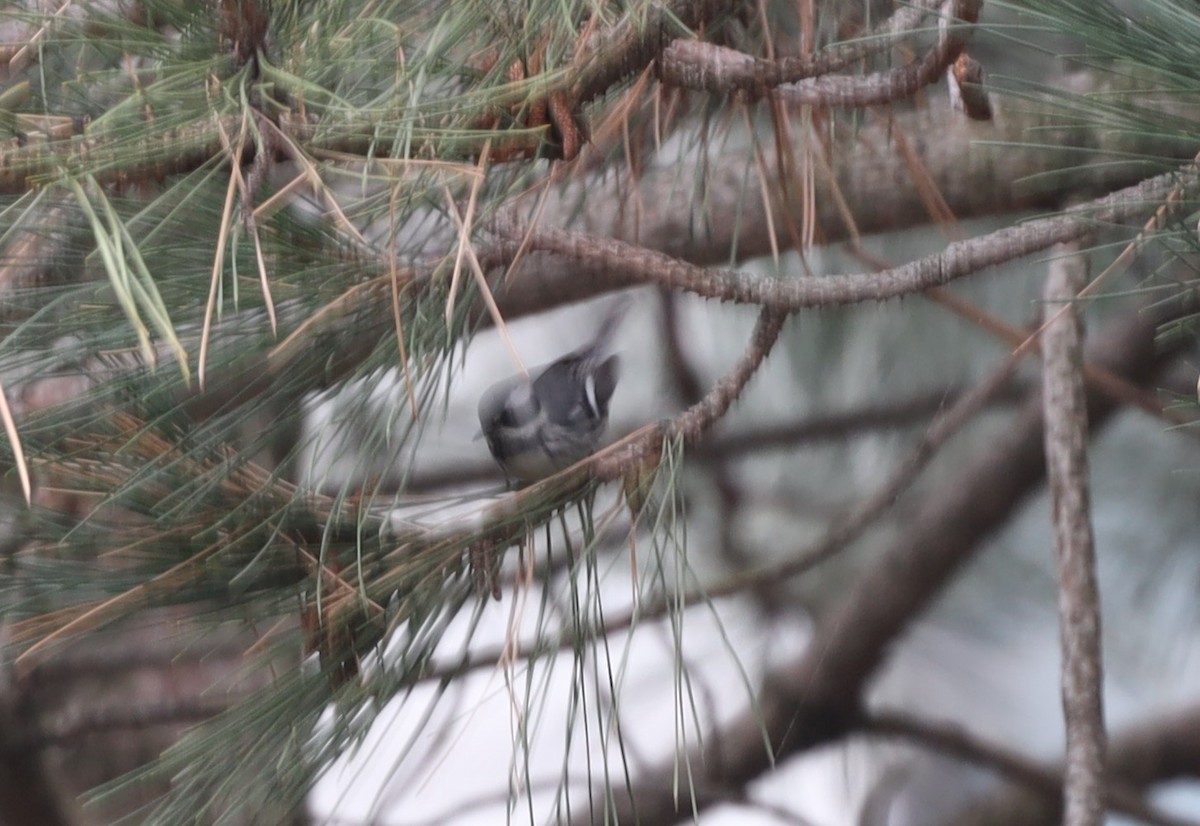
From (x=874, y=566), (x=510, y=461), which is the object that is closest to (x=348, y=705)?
(x=510, y=461)

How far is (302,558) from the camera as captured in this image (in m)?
0.47

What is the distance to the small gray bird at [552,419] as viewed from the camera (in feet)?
2.05

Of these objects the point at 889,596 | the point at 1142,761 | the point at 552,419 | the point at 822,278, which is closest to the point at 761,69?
the point at 822,278

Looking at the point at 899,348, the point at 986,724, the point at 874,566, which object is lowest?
the point at 986,724

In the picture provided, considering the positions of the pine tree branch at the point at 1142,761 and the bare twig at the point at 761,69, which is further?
the pine tree branch at the point at 1142,761

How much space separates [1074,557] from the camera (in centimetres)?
63

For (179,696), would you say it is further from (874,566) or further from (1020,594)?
(1020,594)

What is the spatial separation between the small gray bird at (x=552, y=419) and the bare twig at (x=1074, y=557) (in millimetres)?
233

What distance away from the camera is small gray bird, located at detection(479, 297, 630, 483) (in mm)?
624

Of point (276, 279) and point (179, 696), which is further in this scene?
point (179, 696)

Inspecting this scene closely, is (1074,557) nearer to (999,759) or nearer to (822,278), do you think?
(822,278)

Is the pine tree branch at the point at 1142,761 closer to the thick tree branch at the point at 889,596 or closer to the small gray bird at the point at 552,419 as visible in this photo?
the thick tree branch at the point at 889,596

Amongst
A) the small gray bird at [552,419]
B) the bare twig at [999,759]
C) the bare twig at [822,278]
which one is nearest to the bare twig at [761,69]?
the bare twig at [822,278]

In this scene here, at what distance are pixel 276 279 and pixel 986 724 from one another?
2.51ft
